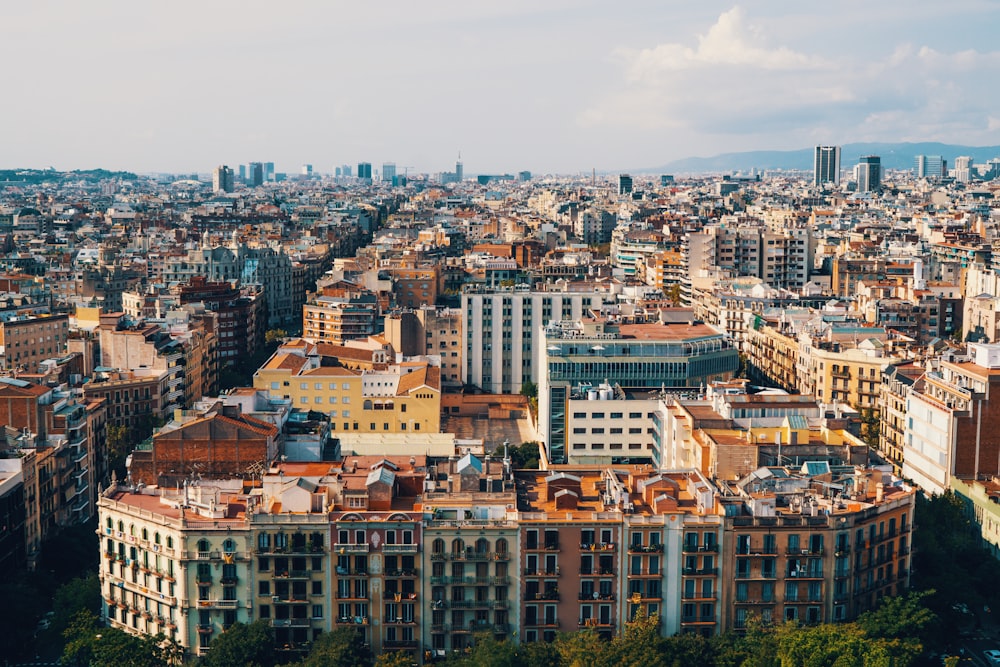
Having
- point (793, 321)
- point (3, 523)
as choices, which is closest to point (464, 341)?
point (793, 321)

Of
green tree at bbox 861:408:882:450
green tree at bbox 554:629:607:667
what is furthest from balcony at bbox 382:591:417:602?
green tree at bbox 861:408:882:450

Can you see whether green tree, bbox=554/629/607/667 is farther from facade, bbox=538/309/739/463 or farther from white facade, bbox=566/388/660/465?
facade, bbox=538/309/739/463

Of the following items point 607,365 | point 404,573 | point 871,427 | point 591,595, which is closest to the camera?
point 404,573

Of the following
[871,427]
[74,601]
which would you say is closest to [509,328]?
[871,427]

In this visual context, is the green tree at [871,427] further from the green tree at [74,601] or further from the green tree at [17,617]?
the green tree at [17,617]

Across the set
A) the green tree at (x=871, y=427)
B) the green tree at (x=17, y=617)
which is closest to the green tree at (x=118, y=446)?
the green tree at (x=17, y=617)

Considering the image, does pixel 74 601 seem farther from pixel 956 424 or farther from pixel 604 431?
pixel 956 424
